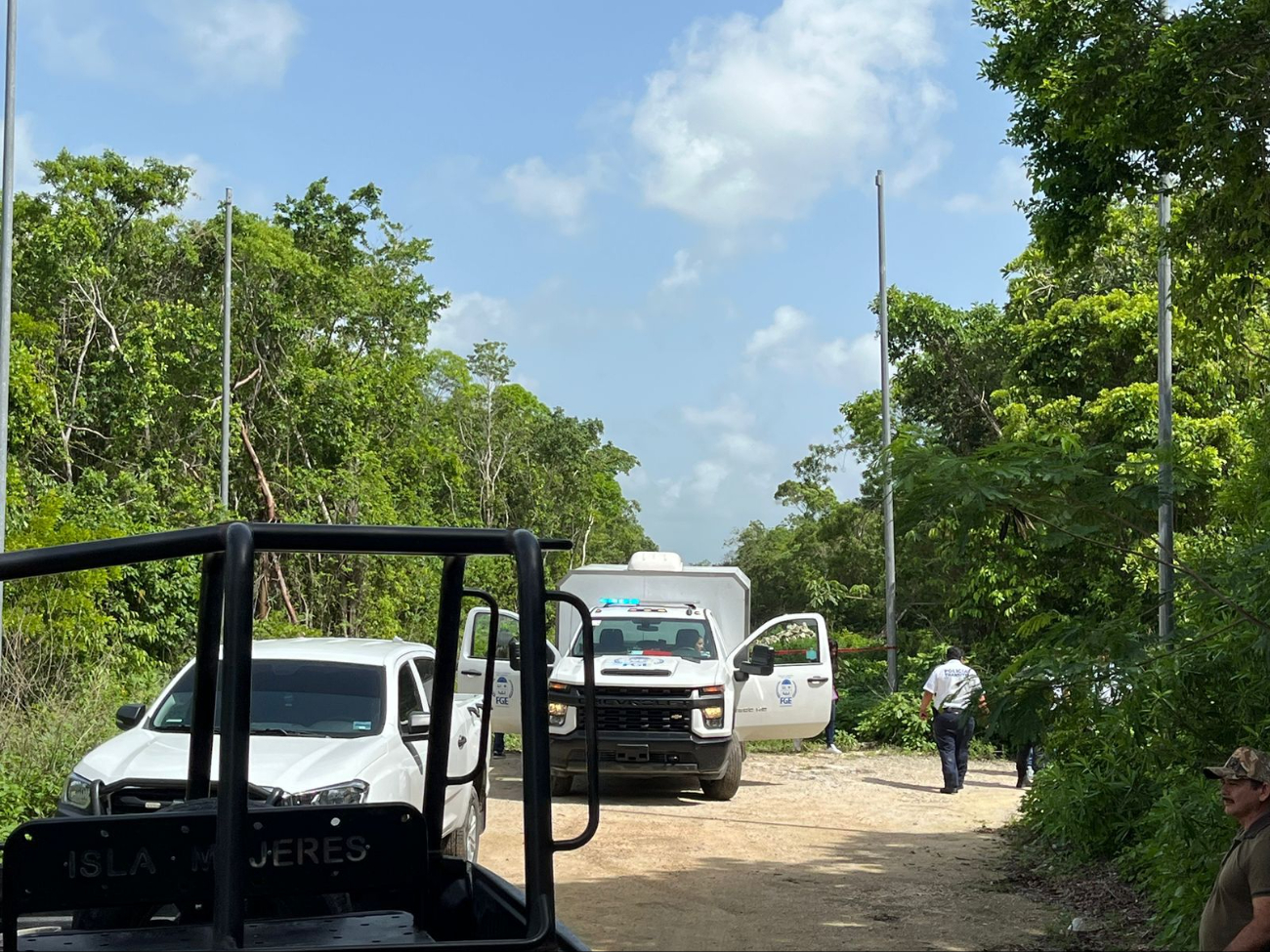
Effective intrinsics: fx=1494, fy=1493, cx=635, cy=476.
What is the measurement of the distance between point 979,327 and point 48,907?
34409 millimetres

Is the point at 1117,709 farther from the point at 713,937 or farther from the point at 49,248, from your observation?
the point at 49,248

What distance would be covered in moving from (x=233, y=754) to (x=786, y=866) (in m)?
9.87

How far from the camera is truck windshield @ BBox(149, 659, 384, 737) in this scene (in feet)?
32.4

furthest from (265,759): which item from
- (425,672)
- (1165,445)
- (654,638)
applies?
(654,638)

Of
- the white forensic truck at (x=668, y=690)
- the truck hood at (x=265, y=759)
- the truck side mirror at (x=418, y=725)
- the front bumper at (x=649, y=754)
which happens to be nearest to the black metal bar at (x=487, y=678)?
the truck side mirror at (x=418, y=725)

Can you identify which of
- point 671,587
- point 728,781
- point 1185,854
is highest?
point 671,587

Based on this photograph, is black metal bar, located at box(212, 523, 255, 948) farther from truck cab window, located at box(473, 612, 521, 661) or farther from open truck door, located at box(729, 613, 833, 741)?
open truck door, located at box(729, 613, 833, 741)

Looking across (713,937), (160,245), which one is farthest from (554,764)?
(160,245)

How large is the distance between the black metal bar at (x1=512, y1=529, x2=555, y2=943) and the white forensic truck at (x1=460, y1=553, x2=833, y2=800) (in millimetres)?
11394

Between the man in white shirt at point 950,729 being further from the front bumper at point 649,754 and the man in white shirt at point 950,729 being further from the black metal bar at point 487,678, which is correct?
the black metal bar at point 487,678

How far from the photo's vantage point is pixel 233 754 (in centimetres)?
335

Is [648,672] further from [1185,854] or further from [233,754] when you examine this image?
[233,754]

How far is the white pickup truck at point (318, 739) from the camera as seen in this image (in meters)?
8.56

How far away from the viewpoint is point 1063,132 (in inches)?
440
